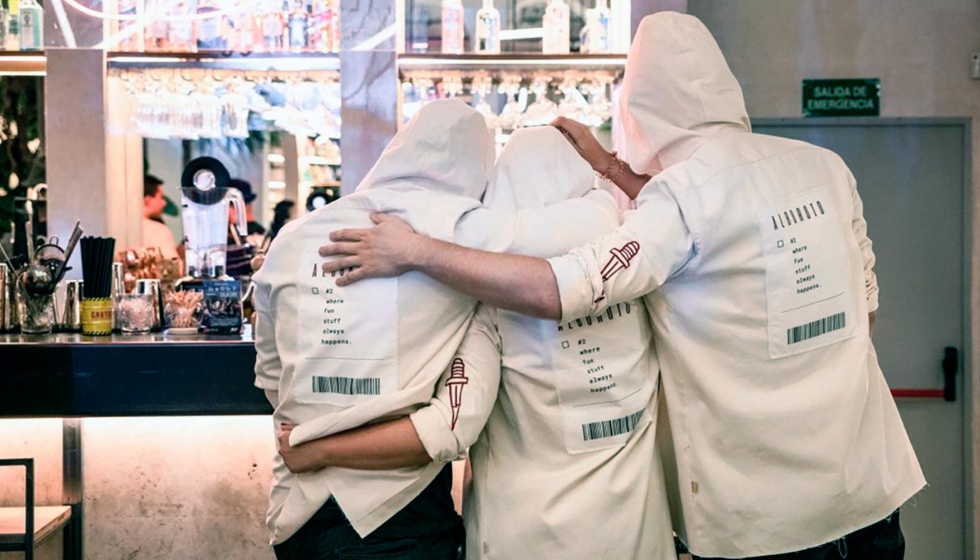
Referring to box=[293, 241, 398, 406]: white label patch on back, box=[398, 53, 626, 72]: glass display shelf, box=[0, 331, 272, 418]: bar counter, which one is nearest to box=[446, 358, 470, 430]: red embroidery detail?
box=[293, 241, 398, 406]: white label patch on back

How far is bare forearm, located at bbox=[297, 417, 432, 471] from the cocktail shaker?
1.90 metres

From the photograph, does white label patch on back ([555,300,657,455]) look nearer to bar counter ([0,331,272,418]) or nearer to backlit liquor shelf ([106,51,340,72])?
bar counter ([0,331,272,418])

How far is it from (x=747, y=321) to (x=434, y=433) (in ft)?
2.03

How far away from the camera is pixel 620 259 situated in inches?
64.3

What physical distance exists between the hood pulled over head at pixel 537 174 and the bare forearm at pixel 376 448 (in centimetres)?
48

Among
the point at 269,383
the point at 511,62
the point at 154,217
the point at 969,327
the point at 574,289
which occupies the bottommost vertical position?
the point at 969,327

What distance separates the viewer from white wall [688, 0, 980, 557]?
3.94 meters

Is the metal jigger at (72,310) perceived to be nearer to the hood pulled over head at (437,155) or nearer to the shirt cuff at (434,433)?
the hood pulled over head at (437,155)

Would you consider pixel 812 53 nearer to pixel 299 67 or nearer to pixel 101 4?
pixel 299 67

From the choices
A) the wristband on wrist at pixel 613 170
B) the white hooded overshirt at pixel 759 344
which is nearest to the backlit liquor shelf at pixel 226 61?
the wristband on wrist at pixel 613 170

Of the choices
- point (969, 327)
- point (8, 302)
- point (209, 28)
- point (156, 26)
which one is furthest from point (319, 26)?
point (969, 327)

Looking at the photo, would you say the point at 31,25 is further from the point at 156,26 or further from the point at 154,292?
the point at 154,292

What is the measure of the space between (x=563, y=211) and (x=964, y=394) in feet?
9.66

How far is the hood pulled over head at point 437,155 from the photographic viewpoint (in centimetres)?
175
